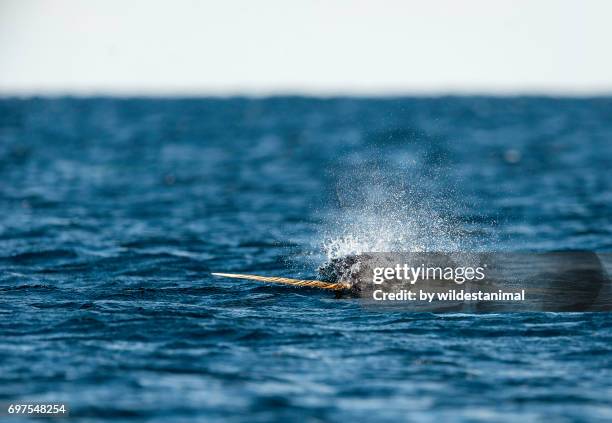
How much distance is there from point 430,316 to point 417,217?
32.8 ft

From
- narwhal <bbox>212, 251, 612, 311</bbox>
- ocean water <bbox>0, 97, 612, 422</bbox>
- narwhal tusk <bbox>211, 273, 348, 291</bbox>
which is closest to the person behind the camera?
ocean water <bbox>0, 97, 612, 422</bbox>

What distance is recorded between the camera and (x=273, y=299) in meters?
17.7

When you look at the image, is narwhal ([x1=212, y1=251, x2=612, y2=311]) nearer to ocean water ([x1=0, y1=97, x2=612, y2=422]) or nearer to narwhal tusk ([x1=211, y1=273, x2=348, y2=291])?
narwhal tusk ([x1=211, y1=273, x2=348, y2=291])

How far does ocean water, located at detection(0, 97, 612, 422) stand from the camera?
12.2 metres

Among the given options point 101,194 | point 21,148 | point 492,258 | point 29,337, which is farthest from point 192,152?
point 29,337

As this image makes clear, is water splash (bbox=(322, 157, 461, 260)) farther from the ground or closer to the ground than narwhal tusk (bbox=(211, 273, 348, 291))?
farther from the ground

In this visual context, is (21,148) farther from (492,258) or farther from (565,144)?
(492,258)

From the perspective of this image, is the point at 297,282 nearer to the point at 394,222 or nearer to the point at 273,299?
the point at 273,299

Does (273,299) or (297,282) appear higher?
(297,282)

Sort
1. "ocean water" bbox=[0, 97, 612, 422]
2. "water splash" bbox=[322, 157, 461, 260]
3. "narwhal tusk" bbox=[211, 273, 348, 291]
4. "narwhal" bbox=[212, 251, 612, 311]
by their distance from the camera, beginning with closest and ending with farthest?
1. "ocean water" bbox=[0, 97, 612, 422]
2. "narwhal" bbox=[212, 251, 612, 311]
3. "narwhal tusk" bbox=[211, 273, 348, 291]
4. "water splash" bbox=[322, 157, 461, 260]

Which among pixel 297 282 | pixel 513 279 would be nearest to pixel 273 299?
pixel 297 282

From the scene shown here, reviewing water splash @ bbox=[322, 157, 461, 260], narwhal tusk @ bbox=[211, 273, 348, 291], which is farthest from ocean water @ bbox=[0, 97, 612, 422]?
narwhal tusk @ bbox=[211, 273, 348, 291]

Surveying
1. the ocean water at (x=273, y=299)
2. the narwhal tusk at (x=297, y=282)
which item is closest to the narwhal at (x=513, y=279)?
the narwhal tusk at (x=297, y=282)

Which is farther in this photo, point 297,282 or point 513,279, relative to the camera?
point 297,282
